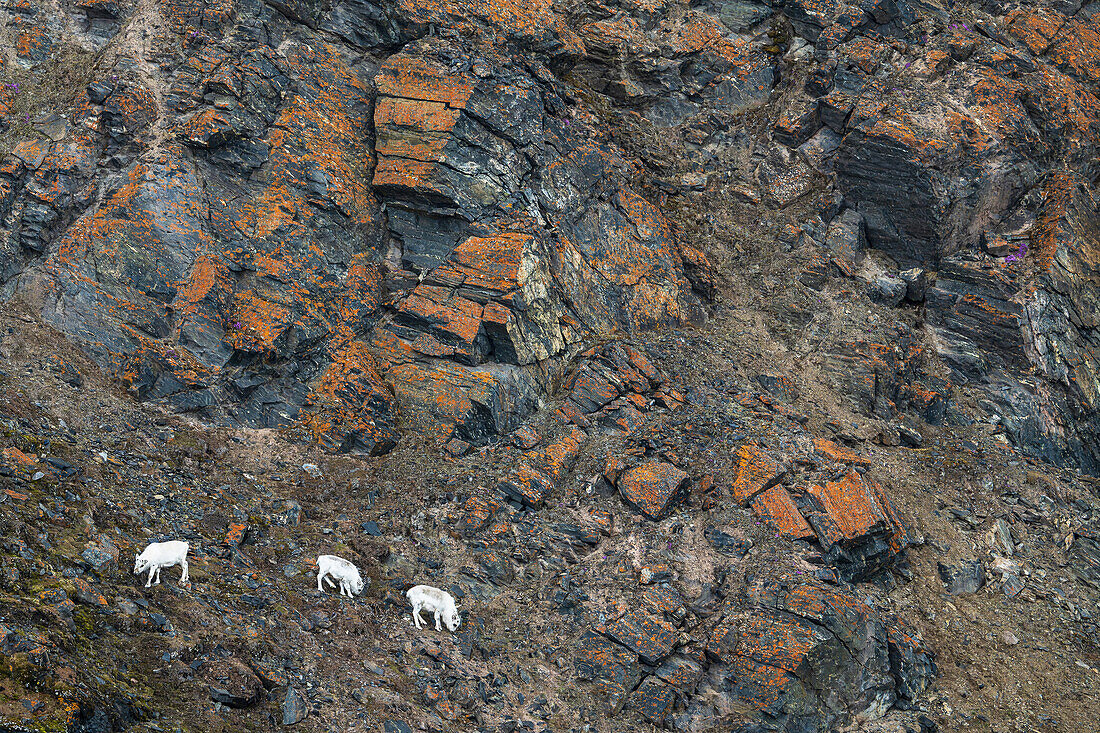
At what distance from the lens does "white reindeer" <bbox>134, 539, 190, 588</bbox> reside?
11.3 metres

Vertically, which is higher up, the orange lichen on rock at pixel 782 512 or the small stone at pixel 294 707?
the small stone at pixel 294 707

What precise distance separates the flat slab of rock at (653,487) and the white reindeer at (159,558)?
31.3 feet

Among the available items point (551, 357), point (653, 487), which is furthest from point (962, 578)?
Result: point (551, 357)

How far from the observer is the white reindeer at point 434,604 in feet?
45.3

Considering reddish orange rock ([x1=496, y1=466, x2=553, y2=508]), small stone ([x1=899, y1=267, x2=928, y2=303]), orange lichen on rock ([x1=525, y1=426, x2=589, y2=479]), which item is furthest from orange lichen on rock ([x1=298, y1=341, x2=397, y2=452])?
small stone ([x1=899, y1=267, x2=928, y2=303])

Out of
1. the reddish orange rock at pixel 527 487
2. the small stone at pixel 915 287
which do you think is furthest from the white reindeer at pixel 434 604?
the small stone at pixel 915 287

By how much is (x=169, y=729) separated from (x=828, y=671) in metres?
11.8

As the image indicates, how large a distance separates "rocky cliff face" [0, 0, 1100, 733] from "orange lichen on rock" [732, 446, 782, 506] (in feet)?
0.37

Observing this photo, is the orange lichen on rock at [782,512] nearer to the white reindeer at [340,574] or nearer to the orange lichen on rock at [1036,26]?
the white reindeer at [340,574]

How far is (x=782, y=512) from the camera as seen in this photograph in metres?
17.0

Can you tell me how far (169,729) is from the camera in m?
8.98

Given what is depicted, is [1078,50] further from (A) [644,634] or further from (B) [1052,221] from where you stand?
(A) [644,634]

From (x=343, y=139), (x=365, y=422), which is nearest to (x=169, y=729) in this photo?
(x=365, y=422)

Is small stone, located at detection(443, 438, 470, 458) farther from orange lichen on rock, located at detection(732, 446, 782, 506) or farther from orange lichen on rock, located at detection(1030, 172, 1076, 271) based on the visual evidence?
orange lichen on rock, located at detection(1030, 172, 1076, 271)
